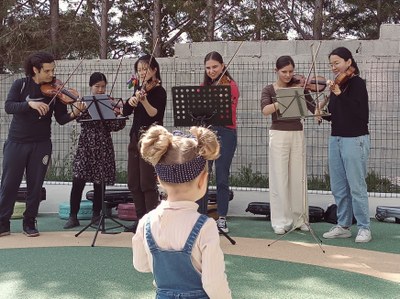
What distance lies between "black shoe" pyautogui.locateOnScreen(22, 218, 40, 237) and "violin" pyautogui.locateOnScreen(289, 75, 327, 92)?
106 inches

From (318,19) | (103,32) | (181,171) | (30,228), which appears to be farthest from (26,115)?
(318,19)

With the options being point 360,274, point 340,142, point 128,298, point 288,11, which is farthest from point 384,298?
point 288,11

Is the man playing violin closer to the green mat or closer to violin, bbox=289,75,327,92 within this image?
the green mat

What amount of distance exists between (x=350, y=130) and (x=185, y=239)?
10.5 ft

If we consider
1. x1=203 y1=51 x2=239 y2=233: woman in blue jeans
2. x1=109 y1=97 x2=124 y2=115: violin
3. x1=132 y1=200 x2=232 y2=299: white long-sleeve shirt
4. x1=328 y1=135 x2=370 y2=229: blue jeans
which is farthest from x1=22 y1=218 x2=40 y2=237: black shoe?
x1=132 y1=200 x2=232 y2=299: white long-sleeve shirt

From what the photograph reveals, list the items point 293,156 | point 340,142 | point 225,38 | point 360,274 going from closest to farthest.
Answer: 1. point 360,274
2. point 340,142
3. point 293,156
4. point 225,38

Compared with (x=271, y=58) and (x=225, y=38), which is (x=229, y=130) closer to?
(x=271, y=58)

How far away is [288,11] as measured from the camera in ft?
46.9

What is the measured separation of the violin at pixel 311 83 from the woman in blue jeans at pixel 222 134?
0.52m

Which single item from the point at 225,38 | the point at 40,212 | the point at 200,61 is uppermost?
the point at 225,38

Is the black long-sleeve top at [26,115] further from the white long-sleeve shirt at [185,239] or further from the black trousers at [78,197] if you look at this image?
the white long-sleeve shirt at [185,239]

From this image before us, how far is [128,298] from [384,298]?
4.98 ft

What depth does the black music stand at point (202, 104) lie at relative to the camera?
462cm

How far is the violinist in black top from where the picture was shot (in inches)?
197
